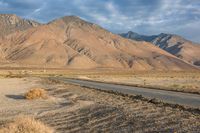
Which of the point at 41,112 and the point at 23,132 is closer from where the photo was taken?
the point at 23,132

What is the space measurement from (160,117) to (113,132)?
3005 millimetres

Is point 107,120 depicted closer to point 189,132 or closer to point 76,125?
point 76,125

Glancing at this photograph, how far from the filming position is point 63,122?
17.5 metres

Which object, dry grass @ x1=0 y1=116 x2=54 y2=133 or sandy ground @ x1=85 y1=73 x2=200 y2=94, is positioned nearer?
Result: dry grass @ x1=0 y1=116 x2=54 y2=133

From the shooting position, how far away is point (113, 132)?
46.0ft

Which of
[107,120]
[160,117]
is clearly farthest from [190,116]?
[107,120]

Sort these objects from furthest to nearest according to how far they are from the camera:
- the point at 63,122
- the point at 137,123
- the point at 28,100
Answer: the point at 28,100, the point at 63,122, the point at 137,123

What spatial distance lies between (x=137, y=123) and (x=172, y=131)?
2.36 meters

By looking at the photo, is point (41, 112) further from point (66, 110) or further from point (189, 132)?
point (189, 132)

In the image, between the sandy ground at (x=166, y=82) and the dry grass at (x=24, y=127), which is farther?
the sandy ground at (x=166, y=82)

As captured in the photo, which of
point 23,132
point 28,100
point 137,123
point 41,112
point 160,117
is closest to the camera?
point 23,132

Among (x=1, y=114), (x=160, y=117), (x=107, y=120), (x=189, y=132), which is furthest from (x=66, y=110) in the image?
(x=189, y=132)

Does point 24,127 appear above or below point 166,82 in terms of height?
above

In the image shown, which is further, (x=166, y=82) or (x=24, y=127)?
(x=166, y=82)
